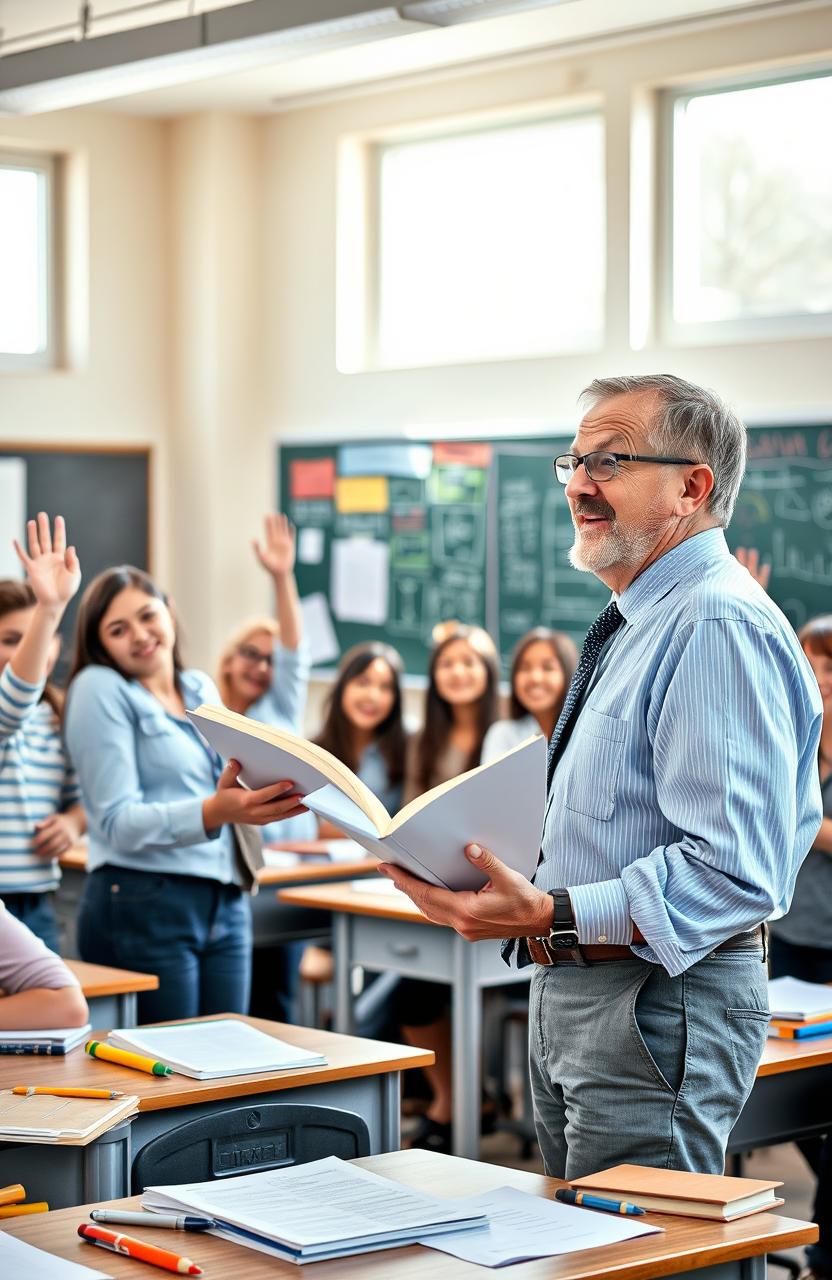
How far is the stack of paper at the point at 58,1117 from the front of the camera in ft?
7.32

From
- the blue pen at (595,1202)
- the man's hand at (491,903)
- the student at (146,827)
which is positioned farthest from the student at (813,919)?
A: the blue pen at (595,1202)

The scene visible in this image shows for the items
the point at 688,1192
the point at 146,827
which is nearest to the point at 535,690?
the point at 146,827

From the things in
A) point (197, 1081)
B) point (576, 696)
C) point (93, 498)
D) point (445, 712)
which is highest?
point (93, 498)

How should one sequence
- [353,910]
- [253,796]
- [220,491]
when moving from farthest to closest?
[220,491], [353,910], [253,796]

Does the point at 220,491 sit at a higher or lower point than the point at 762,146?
lower

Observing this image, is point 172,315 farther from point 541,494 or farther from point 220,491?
point 541,494

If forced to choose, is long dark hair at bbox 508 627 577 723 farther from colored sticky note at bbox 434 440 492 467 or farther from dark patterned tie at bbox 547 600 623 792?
dark patterned tie at bbox 547 600 623 792

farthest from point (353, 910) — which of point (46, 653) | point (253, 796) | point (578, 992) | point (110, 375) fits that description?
point (110, 375)

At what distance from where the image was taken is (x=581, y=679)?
2.38 meters

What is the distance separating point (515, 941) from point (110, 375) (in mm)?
5385

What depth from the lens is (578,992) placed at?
2162 millimetres

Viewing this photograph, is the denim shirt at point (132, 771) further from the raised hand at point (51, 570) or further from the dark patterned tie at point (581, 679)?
the dark patterned tie at point (581, 679)

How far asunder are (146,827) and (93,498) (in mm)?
3925

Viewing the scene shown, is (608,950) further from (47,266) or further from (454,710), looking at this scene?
(47,266)
